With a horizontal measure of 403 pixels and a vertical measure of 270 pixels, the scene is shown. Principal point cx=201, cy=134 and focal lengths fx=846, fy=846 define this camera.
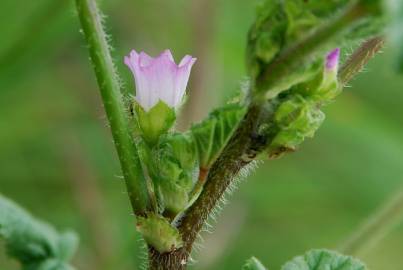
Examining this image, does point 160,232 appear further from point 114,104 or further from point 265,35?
point 265,35

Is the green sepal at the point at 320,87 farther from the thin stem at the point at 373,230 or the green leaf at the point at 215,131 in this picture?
the thin stem at the point at 373,230

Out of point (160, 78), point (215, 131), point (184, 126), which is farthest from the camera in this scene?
point (184, 126)

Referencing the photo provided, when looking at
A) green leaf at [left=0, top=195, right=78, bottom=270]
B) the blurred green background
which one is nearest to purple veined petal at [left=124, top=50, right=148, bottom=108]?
green leaf at [left=0, top=195, right=78, bottom=270]

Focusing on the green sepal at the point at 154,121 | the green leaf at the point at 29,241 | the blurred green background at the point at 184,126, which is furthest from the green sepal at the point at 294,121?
the blurred green background at the point at 184,126

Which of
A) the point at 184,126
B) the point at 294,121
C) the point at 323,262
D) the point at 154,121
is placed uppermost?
the point at 184,126

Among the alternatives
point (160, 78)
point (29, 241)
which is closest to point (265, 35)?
point (160, 78)

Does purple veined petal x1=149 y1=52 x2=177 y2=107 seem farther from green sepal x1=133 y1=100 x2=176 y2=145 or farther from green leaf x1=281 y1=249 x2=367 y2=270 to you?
green leaf x1=281 y1=249 x2=367 y2=270
